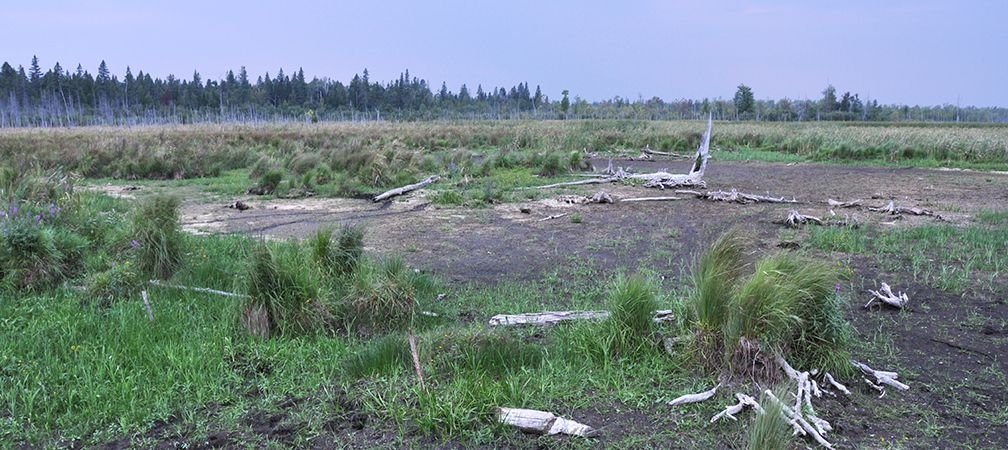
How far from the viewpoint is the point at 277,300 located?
504 cm

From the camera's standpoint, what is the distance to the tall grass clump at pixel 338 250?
6082 millimetres

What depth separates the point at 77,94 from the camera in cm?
9531

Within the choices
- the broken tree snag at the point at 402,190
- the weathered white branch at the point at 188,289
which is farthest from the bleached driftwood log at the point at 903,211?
the weathered white branch at the point at 188,289

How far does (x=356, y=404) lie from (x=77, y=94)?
110039 mm

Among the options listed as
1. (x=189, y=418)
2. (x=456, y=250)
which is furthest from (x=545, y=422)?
(x=456, y=250)

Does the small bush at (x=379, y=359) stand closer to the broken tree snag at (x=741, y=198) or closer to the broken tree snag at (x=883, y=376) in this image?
the broken tree snag at (x=883, y=376)

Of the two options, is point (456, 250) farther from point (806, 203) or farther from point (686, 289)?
point (806, 203)

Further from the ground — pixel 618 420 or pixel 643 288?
pixel 643 288

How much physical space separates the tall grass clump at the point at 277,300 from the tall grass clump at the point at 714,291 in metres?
2.69

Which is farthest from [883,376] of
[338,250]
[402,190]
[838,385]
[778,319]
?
[402,190]

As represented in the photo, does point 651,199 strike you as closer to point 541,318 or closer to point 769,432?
point 541,318

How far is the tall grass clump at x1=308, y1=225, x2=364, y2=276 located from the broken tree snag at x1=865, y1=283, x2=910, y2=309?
14.6 feet

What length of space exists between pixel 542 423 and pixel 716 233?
22.1ft

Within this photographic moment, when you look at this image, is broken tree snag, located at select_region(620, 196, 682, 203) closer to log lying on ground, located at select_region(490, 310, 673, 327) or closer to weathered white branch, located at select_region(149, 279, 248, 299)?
log lying on ground, located at select_region(490, 310, 673, 327)
